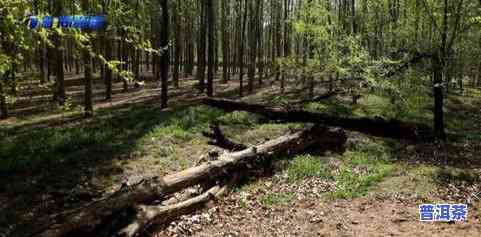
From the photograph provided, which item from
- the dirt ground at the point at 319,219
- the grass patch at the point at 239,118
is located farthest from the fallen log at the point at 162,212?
the grass patch at the point at 239,118

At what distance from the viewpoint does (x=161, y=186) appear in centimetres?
927

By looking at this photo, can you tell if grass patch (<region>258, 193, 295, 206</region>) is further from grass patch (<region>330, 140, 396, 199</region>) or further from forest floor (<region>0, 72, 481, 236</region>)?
grass patch (<region>330, 140, 396, 199</region>)

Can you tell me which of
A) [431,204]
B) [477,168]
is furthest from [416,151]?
[431,204]

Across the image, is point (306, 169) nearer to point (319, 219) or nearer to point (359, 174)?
point (359, 174)

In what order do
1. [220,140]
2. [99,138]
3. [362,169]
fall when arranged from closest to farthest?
[362,169], [220,140], [99,138]

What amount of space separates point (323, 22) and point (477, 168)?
1527 centimetres

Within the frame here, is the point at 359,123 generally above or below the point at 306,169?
A: above

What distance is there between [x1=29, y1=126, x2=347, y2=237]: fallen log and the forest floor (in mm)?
615

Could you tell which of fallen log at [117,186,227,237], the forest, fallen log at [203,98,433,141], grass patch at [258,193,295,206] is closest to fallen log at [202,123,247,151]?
the forest

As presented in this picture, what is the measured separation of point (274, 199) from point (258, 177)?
67.0 inches

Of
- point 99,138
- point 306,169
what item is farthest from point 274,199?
point 99,138

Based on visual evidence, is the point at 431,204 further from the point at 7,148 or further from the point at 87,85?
the point at 87,85

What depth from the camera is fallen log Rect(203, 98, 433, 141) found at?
56.5ft

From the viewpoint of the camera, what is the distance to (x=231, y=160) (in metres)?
11.4
